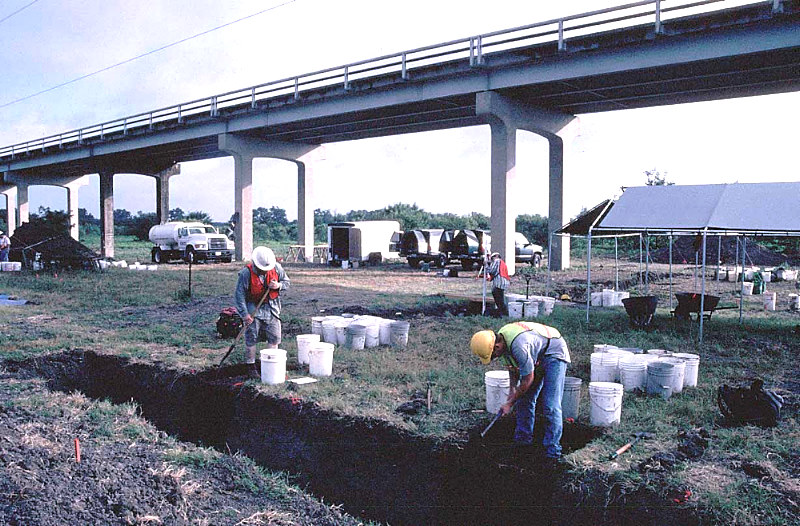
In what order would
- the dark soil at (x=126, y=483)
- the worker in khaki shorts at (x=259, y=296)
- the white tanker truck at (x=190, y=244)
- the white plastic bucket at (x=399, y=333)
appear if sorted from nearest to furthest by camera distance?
the dark soil at (x=126, y=483) → the worker in khaki shorts at (x=259, y=296) → the white plastic bucket at (x=399, y=333) → the white tanker truck at (x=190, y=244)

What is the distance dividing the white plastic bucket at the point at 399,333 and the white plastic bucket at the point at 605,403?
4567 millimetres

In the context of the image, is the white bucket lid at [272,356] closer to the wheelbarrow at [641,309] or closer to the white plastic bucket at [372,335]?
the white plastic bucket at [372,335]

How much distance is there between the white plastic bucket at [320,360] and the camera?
8.49 meters

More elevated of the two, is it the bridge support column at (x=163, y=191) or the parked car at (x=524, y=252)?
the bridge support column at (x=163, y=191)

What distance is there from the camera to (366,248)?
107ft

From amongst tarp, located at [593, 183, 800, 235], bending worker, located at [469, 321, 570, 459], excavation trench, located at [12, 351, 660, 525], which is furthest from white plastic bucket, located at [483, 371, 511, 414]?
tarp, located at [593, 183, 800, 235]

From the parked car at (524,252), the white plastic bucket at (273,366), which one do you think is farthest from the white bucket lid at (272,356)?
the parked car at (524,252)

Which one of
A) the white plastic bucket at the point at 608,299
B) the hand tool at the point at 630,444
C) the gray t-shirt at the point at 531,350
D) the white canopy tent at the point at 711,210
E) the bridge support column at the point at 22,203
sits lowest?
the hand tool at the point at 630,444

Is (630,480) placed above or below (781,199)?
below

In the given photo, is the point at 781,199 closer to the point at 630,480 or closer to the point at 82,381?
the point at 630,480

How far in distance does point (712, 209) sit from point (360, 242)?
2234 cm

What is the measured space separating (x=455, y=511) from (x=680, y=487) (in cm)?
202

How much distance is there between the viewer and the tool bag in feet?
36.8

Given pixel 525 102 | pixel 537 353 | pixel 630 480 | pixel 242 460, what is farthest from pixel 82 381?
pixel 525 102
